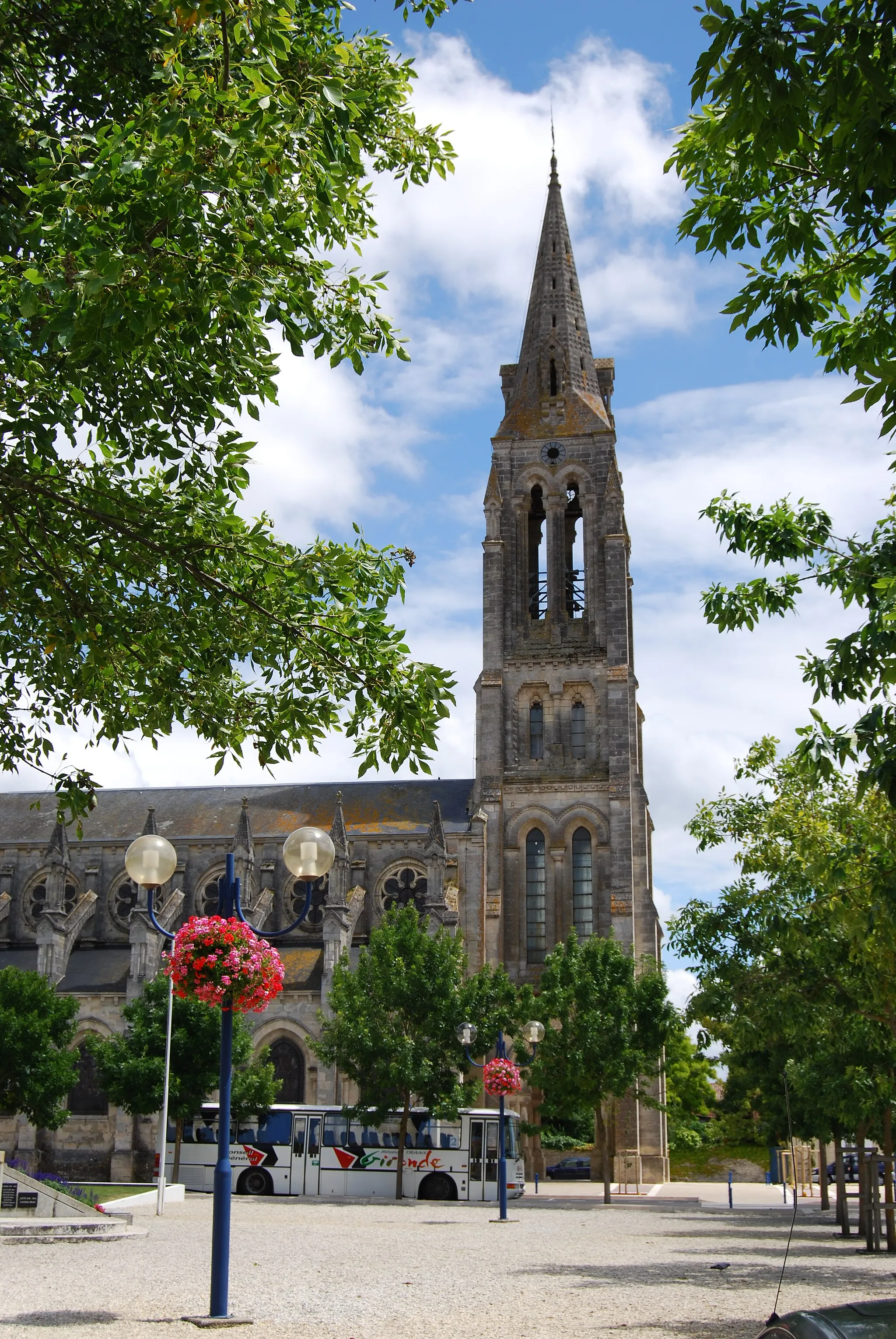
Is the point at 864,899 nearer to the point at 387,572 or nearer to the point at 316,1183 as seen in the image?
the point at 387,572

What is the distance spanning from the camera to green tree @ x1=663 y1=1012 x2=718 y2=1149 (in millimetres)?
64875

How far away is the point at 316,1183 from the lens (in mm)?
36156

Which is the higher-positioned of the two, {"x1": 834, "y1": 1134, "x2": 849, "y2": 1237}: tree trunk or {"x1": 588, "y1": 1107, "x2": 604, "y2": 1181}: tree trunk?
{"x1": 834, "y1": 1134, "x2": 849, "y2": 1237}: tree trunk

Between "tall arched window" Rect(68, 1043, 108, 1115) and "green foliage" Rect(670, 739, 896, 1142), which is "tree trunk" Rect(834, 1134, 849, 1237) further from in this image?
"tall arched window" Rect(68, 1043, 108, 1115)

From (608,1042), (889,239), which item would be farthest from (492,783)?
(889,239)

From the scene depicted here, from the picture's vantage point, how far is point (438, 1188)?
35.0 m

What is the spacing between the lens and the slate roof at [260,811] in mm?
52719

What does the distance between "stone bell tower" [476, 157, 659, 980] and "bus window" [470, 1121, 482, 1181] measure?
41.2ft

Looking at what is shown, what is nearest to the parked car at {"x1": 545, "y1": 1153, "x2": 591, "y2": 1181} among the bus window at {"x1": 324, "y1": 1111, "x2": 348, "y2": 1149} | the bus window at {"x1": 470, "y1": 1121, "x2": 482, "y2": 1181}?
the bus window at {"x1": 324, "y1": 1111, "x2": 348, "y2": 1149}

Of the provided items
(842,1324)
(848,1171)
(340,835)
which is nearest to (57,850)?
(340,835)

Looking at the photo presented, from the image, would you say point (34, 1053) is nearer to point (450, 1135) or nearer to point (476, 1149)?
point (450, 1135)

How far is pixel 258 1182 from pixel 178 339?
3244 cm

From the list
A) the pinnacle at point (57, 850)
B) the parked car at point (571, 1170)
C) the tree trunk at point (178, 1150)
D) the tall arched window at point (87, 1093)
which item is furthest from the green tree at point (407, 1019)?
the pinnacle at point (57, 850)

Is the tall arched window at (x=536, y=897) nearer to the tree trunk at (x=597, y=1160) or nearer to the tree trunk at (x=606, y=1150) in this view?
the tree trunk at (x=597, y=1160)
